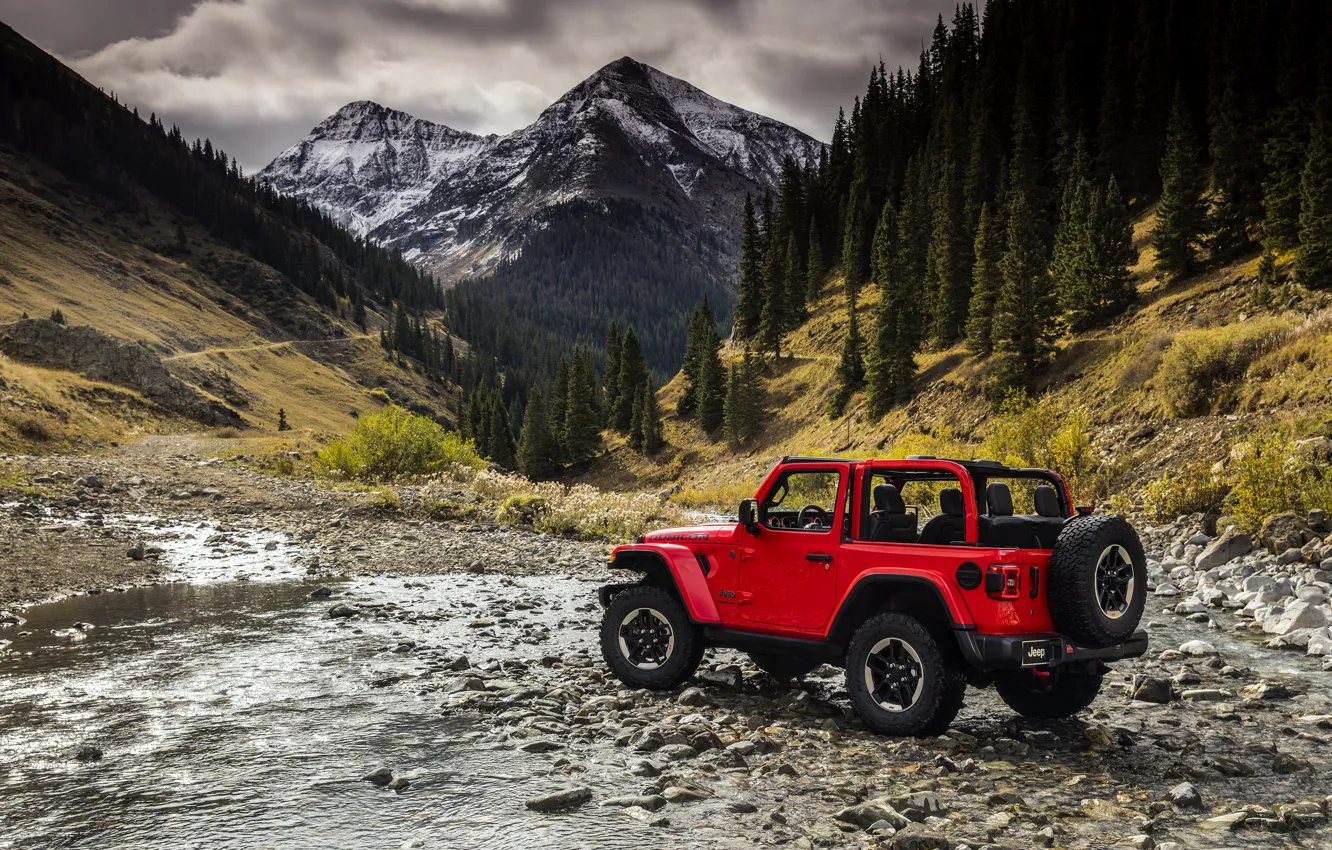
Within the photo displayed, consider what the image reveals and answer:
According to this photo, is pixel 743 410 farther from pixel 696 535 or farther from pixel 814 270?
Result: pixel 696 535

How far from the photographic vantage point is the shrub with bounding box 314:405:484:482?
40.5m

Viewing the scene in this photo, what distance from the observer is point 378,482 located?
38531mm

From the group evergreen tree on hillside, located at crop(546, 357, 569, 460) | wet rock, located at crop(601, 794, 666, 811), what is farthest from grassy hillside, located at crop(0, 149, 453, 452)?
wet rock, located at crop(601, 794, 666, 811)

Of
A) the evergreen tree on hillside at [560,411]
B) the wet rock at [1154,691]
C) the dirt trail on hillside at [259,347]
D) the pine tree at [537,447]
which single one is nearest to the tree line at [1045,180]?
the evergreen tree on hillside at [560,411]

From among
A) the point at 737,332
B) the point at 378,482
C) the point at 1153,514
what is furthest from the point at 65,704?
the point at 737,332

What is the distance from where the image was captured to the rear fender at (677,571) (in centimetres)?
940

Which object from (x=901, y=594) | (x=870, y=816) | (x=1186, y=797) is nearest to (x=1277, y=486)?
(x=901, y=594)

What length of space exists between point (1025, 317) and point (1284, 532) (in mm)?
32355

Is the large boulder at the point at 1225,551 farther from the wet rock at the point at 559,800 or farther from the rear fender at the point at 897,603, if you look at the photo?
the wet rock at the point at 559,800

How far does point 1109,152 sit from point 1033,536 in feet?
234

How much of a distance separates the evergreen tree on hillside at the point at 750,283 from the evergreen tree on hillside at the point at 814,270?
5952mm

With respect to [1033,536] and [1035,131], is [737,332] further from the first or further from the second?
[1033,536]

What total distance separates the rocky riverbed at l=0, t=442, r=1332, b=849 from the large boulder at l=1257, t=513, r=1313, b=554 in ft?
0.14

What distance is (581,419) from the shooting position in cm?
8781
